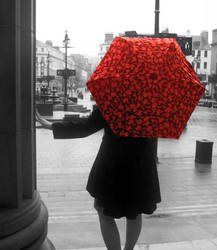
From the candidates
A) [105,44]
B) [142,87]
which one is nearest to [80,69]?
[105,44]

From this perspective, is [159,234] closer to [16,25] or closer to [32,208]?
[32,208]

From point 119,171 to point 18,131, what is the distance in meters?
0.84

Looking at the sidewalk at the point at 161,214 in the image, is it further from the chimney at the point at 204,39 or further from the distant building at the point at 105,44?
the distant building at the point at 105,44

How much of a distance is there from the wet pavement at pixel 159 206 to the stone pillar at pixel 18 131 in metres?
1.14

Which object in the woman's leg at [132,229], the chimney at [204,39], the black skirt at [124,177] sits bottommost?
the woman's leg at [132,229]

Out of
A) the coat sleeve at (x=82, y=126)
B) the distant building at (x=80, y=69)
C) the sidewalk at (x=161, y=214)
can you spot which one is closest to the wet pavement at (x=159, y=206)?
the sidewalk at (x=161, y=214)

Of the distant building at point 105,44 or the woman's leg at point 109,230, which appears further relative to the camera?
the distant building at point 105,44

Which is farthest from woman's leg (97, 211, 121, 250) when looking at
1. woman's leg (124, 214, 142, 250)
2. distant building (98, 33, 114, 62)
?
distant building (98, 33, 114, 62)

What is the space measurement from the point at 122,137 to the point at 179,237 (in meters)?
2.04

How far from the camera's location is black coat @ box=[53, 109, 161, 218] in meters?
2.69

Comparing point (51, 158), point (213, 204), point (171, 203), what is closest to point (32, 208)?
point (171, 203)

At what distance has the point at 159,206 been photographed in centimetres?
543

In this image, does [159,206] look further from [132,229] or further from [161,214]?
[132,229]

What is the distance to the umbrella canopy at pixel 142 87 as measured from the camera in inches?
94.5
